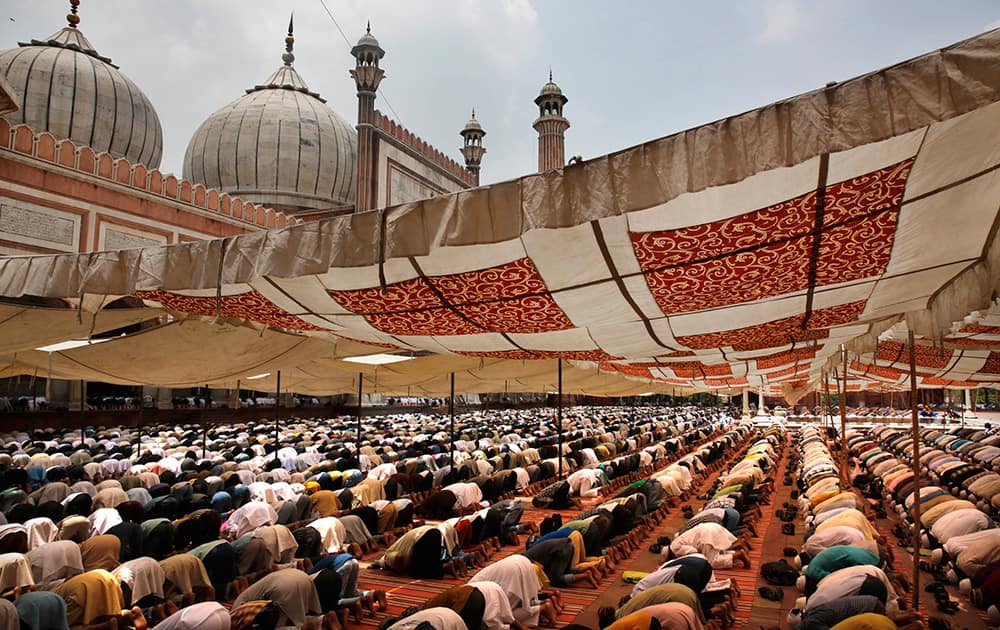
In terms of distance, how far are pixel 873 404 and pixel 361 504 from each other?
4955 cm

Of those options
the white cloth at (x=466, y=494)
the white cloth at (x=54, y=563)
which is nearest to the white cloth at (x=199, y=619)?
the white cloth at (x=54, y=563)

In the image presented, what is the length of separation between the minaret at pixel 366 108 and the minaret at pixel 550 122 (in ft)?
33.0

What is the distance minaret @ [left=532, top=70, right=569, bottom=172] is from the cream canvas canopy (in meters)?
27.7

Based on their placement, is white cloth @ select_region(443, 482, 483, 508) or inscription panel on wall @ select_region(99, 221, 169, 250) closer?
white cloth @ select_region(443, 482, 483, 508)

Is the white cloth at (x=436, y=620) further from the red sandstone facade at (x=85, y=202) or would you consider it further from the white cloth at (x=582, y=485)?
the red sandstone facade at (x=85, y=202)

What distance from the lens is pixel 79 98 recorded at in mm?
21609

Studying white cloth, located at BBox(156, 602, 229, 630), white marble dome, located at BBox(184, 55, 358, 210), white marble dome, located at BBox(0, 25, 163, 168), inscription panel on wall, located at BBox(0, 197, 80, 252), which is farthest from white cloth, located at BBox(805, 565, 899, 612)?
white marble dome, located at BBox(184, 55, 358, 210)

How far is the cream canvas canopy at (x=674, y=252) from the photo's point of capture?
2.08 m

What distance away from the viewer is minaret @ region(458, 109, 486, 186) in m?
34.2

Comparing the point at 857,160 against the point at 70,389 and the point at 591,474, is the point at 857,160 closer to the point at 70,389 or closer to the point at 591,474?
the point at 591,474

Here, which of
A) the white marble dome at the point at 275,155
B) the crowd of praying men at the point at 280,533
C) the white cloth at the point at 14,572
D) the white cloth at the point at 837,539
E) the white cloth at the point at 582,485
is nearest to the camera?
the crowd of praying men at the point at 280,533

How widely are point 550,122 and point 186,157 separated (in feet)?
57.3

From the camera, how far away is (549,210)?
2646 millimetres

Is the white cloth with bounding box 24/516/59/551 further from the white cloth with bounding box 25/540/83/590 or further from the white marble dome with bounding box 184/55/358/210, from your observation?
the white marble dome with bounding box 184/55/358/210
